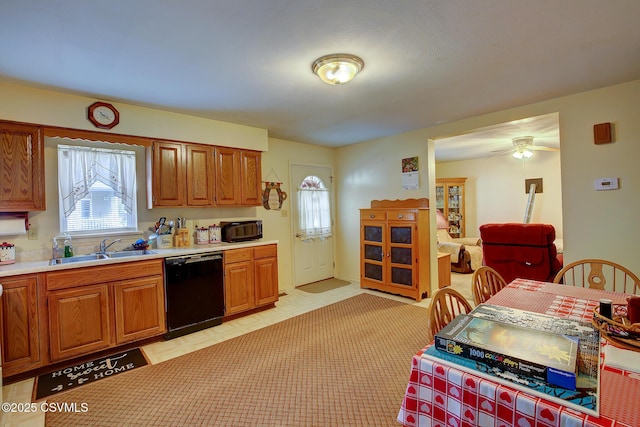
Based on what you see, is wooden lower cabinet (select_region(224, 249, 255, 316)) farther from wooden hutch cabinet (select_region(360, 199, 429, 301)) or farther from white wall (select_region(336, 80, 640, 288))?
white wall (select_region(336, 80, 640, 288))

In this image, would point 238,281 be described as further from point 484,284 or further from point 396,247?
point 484,284

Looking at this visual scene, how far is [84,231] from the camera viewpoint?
3094 millimetres

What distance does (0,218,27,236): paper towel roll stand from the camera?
8.52 ft

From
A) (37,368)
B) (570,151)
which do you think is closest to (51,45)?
(37,368)

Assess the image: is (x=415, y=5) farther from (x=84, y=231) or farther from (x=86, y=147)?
(x=84, y=231)

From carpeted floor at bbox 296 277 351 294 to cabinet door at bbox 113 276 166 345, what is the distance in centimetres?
226

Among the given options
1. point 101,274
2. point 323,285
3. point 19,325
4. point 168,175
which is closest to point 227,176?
point 168,175

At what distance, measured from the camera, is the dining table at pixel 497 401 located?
31.0 inches

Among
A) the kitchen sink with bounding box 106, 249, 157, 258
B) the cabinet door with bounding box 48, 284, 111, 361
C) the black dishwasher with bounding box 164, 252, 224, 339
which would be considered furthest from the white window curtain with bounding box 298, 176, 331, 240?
the cabinet door with bounding box 48, 284, 111, 361

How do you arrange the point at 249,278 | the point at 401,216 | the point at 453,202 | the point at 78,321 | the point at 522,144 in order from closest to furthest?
the point at 78,321, the point at 249,278, the point at 401,216, the point at 522,144, the point at 453,202

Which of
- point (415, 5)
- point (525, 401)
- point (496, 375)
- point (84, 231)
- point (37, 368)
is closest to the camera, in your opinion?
point (525, 401)

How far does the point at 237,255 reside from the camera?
3623mm

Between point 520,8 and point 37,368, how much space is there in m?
4.22

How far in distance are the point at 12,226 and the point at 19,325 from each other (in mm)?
870
